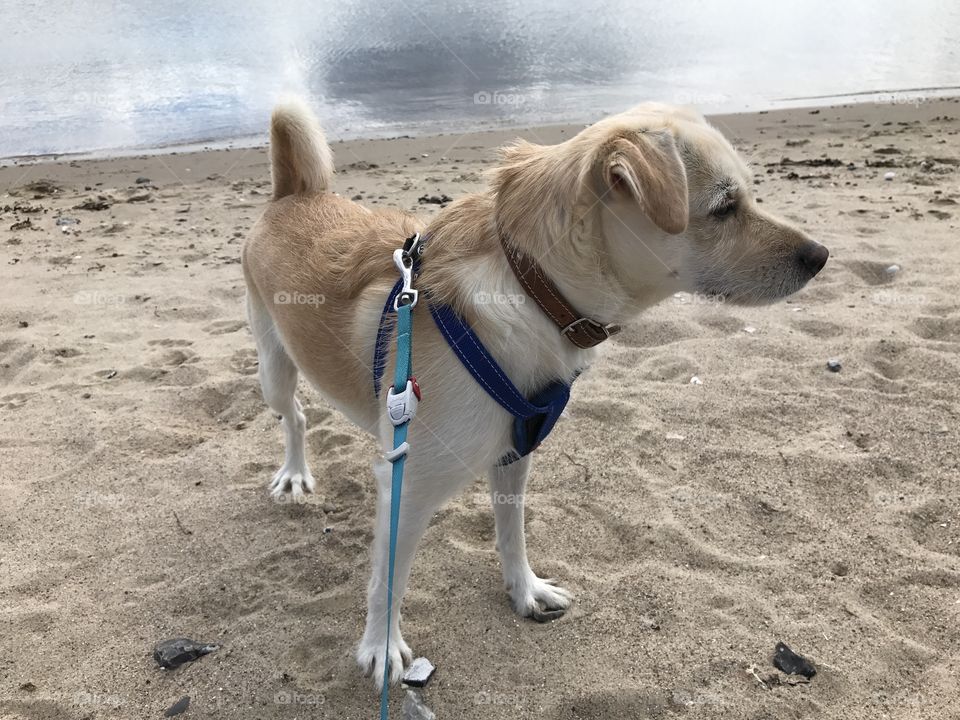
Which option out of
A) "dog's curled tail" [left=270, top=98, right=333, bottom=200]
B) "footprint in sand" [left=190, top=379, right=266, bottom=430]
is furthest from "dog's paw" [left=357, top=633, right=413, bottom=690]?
"dog's curled tail" [left=270, top=98, right=333, bottom=200]

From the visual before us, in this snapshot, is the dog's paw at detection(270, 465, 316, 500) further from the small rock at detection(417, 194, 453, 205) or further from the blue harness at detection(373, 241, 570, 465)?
the small rock at detection(417, 194, 453, 205)

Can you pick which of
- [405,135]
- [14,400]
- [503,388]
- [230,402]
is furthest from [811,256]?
[405,135]

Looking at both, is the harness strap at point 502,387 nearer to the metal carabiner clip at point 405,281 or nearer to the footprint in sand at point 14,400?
the metal carabiner clip at point 405,281

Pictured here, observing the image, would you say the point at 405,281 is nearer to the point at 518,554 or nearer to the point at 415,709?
the point at 518,554

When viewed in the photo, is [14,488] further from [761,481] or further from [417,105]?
[417,105]

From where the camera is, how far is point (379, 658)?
8.77 ft

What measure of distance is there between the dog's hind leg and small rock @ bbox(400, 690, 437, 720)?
1.42m

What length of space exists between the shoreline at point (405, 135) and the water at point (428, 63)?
7.8 inches

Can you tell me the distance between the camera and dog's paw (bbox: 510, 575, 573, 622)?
2920 mm

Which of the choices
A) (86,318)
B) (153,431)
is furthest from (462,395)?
(86,318)

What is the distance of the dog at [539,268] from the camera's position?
2096 mm

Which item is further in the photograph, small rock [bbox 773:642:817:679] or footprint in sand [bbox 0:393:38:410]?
footprint in sand [bbox 0:393:38:410]

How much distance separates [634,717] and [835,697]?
2.32ft

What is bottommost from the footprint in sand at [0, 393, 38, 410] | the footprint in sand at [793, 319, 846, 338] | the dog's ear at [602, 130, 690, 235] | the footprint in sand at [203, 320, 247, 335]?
the footprint in sand at [0, 393, 38, 410]
